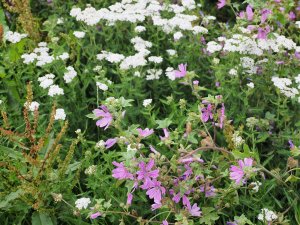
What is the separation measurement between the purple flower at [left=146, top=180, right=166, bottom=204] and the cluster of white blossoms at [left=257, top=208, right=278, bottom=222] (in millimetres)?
451

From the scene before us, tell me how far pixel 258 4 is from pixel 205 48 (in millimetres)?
525

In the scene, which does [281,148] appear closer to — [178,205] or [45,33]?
[178,205]

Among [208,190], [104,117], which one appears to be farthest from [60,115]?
[208,190]

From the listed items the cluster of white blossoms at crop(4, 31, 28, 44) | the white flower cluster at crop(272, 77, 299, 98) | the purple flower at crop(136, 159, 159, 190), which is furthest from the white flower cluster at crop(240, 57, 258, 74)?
the cluster of white blossoms at crop(4, 31, 28, 44)

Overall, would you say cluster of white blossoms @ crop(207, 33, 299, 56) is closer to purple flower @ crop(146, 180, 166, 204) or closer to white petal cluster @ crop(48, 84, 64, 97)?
white petal cluster @ crop(48, 84, 64, 97)

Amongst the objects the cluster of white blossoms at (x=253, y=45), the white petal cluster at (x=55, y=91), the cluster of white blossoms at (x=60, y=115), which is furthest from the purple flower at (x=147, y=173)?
the cluster of white blossoms at (x=253, y=45)

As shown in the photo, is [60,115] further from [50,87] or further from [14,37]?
[14,37]

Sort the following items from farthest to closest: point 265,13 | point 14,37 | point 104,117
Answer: point 14,37 < point 265,13 < point 104,117

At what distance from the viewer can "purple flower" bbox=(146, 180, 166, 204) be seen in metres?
1.94

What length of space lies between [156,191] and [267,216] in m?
0.49

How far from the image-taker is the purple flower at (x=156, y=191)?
6.35 feet

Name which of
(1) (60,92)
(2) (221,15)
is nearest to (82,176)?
(1) (60,92)

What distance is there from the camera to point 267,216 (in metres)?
2.09

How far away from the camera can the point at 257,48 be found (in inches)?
108
